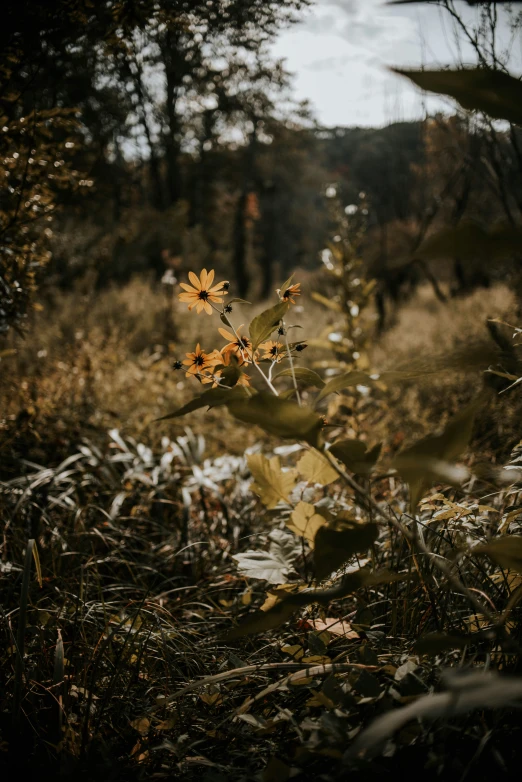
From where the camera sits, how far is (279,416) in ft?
2.47

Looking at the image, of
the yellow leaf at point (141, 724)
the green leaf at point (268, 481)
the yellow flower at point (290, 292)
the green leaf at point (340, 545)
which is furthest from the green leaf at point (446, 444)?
the yellow leaf at point (141, 724)

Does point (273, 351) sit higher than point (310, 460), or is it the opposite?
point (273, 351)

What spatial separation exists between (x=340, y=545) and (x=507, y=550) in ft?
0.80

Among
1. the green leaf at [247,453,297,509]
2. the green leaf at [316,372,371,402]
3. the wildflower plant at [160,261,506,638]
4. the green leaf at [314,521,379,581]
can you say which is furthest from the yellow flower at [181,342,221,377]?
the green leaf at [314,521,379,581]

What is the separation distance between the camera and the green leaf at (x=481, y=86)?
0.69 m

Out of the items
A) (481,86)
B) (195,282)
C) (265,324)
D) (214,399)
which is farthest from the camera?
(195,282)

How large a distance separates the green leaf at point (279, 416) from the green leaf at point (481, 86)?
486mm

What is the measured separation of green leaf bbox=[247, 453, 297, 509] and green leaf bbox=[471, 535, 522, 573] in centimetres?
42

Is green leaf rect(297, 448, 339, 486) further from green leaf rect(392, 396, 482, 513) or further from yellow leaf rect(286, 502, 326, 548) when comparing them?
green leaf rect(392, 396, 482, 513)

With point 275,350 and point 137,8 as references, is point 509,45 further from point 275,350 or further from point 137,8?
point 275,350

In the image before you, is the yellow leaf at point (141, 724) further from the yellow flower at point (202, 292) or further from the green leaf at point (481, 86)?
the green leaf at point (481, 86)

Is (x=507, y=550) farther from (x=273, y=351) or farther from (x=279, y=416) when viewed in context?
(x=273, y=351)

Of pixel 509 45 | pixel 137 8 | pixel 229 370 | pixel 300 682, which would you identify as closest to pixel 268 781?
pixel 300 682

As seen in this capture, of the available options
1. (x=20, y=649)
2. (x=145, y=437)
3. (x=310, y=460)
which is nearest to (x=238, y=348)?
(x=310, y=460)
